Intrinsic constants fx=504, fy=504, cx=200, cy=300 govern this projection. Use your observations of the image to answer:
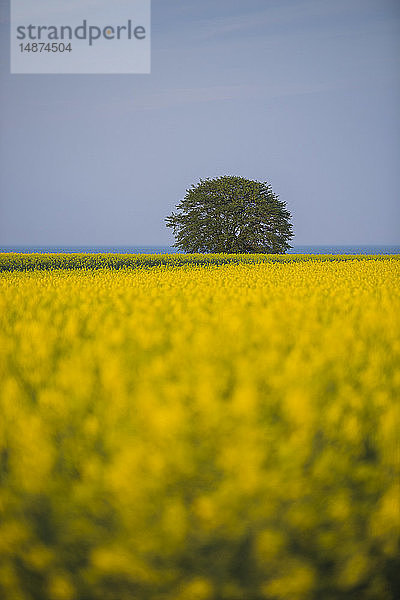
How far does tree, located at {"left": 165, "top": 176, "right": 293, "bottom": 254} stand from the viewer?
50.3m

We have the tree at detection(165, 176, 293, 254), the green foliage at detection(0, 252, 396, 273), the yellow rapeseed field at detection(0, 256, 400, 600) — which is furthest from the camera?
the tree at detection(165, 176, 293, 254)

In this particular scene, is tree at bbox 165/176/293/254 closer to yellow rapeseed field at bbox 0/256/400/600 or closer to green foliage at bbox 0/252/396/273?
green foliage at bbox 0/252/396/273

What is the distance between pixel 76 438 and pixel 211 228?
163 feet

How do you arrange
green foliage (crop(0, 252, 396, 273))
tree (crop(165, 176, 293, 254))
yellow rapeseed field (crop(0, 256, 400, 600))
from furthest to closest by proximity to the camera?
1. tree (crop(165, 176, 293, 254))
2. green foliage (crop(0, 252, 396, 273))
3. yellow rapeseed field (crop(0, 256, 400, 600))

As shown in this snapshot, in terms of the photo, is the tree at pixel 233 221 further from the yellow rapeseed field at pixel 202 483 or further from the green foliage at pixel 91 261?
the yellow rapeseed field at pixel 202 483

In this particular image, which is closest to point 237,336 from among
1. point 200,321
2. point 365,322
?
point 200,321

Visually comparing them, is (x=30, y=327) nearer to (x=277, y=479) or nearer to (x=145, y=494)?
(x=145, y=494)

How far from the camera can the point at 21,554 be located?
2.09m

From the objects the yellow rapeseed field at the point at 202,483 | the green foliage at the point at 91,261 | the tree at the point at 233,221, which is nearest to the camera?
the yellow rapeseed field at the point at 202,483

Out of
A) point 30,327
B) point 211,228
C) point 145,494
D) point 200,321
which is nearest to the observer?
point 145,494

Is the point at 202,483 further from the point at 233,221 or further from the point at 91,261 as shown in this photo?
the point at 233,221

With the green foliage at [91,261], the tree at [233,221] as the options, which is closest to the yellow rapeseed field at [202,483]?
the green foliage at [91,261]

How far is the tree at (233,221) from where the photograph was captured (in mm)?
50281

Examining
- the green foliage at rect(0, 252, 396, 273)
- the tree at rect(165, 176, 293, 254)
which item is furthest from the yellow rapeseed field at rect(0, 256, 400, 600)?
the tree at rect(165, 176, 293, 254)
